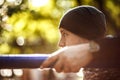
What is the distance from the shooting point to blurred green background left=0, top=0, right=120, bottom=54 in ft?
9.87

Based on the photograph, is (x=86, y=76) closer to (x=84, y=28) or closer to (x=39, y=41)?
(x=84, y=28)

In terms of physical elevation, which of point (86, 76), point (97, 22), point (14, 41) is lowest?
point (14, 41)

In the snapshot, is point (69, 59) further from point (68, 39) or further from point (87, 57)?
point (68, 39)

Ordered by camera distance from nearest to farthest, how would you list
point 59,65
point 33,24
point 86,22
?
point 59,65 → point 86,22 → point 33,24

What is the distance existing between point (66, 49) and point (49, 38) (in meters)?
2.52

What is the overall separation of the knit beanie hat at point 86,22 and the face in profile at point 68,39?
2 cm

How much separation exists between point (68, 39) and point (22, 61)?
A: 0.52ft

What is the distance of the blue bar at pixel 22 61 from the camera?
785mm

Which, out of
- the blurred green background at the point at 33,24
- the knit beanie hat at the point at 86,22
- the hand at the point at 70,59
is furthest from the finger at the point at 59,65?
the blurred green background at the point at 33,24

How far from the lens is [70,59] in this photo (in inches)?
28.3

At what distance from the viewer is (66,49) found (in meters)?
0.73

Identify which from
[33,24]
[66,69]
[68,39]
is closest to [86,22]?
[68,39]

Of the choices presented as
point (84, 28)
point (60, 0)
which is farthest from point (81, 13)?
point (60, 0)

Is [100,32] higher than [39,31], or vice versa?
[100,32]
